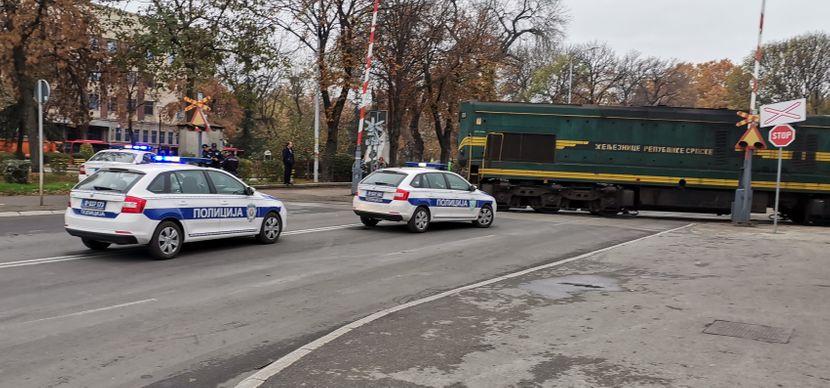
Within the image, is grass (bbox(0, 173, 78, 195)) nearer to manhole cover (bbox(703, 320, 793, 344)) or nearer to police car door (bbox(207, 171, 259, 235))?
police car door (bbox(207, 171, 259, 235))

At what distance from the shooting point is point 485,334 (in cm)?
610

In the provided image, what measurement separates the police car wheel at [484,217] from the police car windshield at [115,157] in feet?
34.1

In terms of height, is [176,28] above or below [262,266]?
above

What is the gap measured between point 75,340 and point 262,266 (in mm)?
4109

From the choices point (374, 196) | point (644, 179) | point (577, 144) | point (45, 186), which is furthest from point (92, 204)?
point (644, 179)

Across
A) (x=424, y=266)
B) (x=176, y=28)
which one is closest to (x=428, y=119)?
(x=176, y=28)

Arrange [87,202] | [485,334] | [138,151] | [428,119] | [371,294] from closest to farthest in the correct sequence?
[485,334] < [371,294] < [87,202] < [138,151] < [428,119]

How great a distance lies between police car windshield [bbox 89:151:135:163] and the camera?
18.8 metres

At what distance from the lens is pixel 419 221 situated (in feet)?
47.9

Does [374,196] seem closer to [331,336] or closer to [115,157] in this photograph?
[331,336]

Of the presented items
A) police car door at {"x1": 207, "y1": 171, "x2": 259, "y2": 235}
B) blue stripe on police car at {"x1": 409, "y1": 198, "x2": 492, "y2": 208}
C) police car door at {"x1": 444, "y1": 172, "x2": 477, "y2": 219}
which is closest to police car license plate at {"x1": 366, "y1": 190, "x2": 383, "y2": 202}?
blue stripe on police car at {"x1": 409, "y1": 198, "x2": 492, "y2": 208}

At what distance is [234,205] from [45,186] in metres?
13.5

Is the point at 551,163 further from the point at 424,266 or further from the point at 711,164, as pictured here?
the point at 424,266

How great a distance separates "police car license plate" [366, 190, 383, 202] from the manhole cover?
8.75 m
